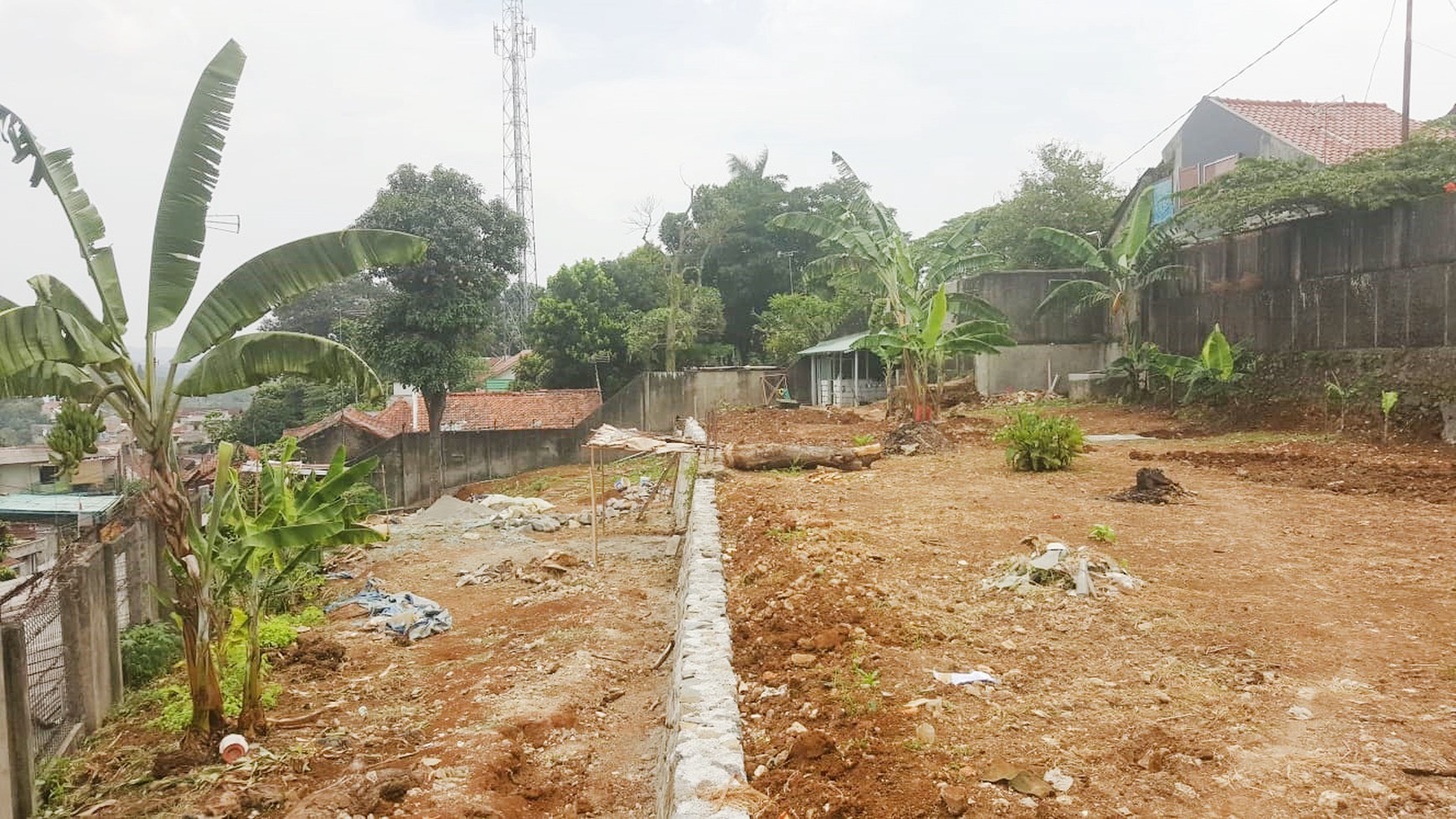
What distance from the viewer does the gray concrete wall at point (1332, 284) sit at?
11.8m

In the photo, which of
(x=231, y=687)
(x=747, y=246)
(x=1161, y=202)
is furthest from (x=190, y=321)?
(x=747, y=246)

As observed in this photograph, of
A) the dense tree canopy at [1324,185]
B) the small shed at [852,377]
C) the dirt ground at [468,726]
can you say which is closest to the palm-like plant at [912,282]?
the dense tree canopy at [1324,185]

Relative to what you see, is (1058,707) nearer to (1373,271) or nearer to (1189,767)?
(1189,767)

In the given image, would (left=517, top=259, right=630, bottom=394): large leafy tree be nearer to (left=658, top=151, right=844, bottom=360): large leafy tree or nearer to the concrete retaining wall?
(left=658, top=151, right=844, bottom=360): large leafy tree

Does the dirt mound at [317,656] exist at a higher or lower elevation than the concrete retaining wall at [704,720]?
lower

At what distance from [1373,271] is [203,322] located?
14709 mm

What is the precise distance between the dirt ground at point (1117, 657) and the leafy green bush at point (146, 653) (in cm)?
469

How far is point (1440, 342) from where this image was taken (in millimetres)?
11586

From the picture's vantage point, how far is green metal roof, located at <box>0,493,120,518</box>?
1787cm

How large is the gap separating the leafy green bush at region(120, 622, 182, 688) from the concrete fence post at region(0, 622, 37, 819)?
2.13 metres

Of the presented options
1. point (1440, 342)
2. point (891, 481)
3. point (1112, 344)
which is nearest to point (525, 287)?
point (1112, 344)

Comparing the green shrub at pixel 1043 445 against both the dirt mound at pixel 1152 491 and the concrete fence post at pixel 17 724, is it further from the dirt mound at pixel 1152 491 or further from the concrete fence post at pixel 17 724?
the concrete fence post at pixel 17 724

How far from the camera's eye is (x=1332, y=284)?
529 inches

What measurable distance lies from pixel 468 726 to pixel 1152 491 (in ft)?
21.3
